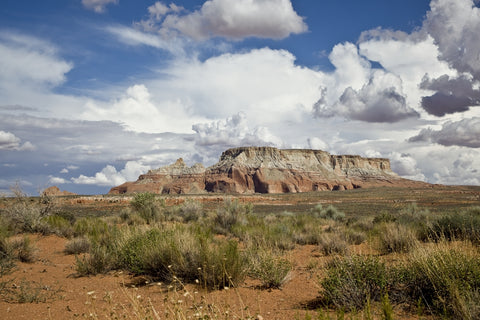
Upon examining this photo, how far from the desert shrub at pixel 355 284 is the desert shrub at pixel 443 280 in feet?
1.54

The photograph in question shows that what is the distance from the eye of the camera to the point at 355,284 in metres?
4.89

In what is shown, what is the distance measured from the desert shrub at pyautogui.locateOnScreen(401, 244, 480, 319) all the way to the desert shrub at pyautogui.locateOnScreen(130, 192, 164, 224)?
621 inches

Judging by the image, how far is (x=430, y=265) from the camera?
4980 millimetres

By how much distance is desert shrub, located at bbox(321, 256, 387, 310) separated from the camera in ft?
15.6

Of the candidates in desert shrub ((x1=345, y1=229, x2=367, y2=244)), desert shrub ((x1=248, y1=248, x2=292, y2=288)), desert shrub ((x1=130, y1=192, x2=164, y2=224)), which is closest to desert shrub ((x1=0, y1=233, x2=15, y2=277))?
desert shrub ((x1=248, y1=248, x2=292, y2=288))

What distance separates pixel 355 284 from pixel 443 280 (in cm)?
123

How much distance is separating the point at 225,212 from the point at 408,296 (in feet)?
40.5

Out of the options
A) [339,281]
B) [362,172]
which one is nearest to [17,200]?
[339,281]

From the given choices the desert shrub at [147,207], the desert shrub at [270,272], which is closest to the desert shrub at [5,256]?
the desert shrub at [270,272]

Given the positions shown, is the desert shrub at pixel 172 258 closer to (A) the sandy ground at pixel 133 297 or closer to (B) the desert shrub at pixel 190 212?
(A) the sandy ground at pixel 133 297

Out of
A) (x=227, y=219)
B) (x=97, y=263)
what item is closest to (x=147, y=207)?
(x=227, y=219)

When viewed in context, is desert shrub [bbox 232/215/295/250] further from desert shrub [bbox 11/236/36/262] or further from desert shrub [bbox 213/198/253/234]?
desert shrub [bbox 11/236/36/262]

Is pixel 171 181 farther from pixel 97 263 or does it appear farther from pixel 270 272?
pixel 270 272

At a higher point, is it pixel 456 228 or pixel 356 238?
pixel 456 228
